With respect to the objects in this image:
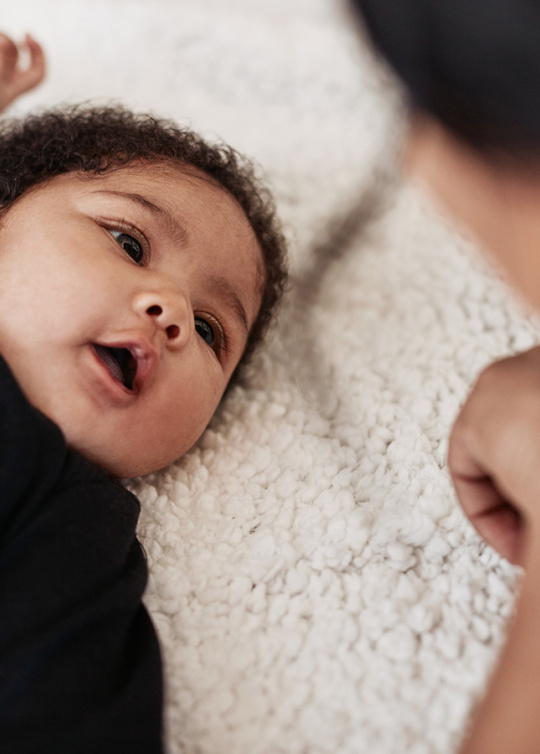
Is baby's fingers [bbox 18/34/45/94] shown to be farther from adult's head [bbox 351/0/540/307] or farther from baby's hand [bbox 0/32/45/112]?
adult's head [bbox 351/0/540/307]

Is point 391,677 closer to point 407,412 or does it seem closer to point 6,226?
point 407,412

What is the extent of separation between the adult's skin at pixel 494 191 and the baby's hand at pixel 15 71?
755mm

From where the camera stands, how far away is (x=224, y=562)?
705 mm

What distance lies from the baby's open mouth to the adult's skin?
0.31 meters

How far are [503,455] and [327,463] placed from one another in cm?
26

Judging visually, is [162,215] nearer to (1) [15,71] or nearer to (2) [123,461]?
(2) [123,461]

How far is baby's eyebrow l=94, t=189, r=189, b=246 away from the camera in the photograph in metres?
0.75

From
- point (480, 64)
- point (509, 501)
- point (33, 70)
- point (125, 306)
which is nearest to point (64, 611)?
point (125, 306)

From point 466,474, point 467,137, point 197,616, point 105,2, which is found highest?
point 467,137

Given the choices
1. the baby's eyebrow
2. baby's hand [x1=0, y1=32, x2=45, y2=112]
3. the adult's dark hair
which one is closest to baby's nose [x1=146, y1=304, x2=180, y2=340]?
the baby's eyebrow

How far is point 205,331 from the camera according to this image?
32.2 inches

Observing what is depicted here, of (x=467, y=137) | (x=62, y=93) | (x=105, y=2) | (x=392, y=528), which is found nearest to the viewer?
(x=467, y=137)

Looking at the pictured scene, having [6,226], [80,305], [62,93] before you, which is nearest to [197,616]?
[80,305]

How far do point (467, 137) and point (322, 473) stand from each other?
436mm
